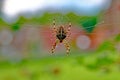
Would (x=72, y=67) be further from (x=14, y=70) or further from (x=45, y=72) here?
(x=14, y=70)

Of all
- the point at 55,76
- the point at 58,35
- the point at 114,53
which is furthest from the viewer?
the point at 55,76

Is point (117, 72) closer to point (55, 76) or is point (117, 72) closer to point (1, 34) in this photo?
point (55, 76)

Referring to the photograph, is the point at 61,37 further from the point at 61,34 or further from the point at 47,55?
the point at 47,55

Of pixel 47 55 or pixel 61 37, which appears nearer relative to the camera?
pixel 61 37

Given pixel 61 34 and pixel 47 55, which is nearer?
pixel 61 34

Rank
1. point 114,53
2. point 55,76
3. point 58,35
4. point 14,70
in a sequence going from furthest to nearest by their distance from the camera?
point 14,70, point 55,76, point 114,53, point 58,35

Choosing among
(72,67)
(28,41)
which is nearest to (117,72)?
(72,67)

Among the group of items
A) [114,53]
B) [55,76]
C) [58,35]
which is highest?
[58,35]

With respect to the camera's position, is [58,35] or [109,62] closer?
[58,35]

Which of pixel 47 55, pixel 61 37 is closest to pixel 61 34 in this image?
pixel 61 37

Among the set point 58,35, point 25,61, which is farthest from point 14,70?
point 58,35

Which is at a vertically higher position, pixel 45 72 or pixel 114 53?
pixel 114 53
